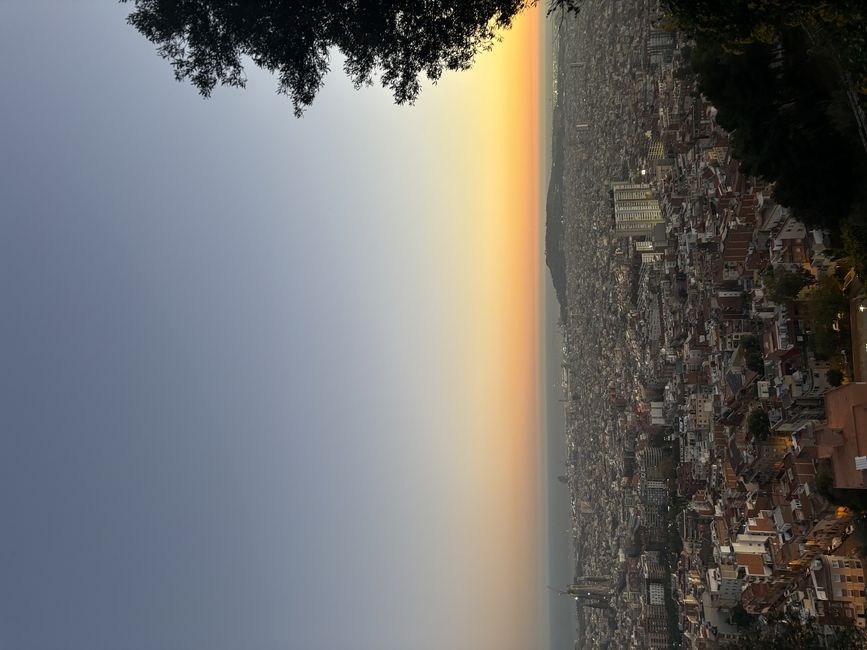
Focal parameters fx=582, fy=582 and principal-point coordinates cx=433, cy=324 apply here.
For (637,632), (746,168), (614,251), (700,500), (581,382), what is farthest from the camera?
(581,382)

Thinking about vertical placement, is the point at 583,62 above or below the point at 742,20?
above

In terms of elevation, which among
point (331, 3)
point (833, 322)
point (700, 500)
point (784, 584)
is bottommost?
point (784, 584)

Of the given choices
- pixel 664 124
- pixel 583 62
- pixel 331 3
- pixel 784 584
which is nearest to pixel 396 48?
pixel 331 3

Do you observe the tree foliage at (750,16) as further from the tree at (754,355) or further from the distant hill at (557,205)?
the distant hill at (557,205)

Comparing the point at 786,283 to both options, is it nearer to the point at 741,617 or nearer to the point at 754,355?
the point at 754,355

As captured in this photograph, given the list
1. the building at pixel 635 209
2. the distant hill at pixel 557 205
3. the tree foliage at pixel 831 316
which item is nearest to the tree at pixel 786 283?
the tree foliage at pixel 831 316

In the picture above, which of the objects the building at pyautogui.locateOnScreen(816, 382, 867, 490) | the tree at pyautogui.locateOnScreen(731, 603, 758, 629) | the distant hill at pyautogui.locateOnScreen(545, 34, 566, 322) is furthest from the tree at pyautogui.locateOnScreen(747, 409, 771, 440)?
the distant hill at pyautogui.locateOnScreen(545, 34, 566, 322)

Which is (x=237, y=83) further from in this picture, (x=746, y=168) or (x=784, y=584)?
(x=784, y=584)
